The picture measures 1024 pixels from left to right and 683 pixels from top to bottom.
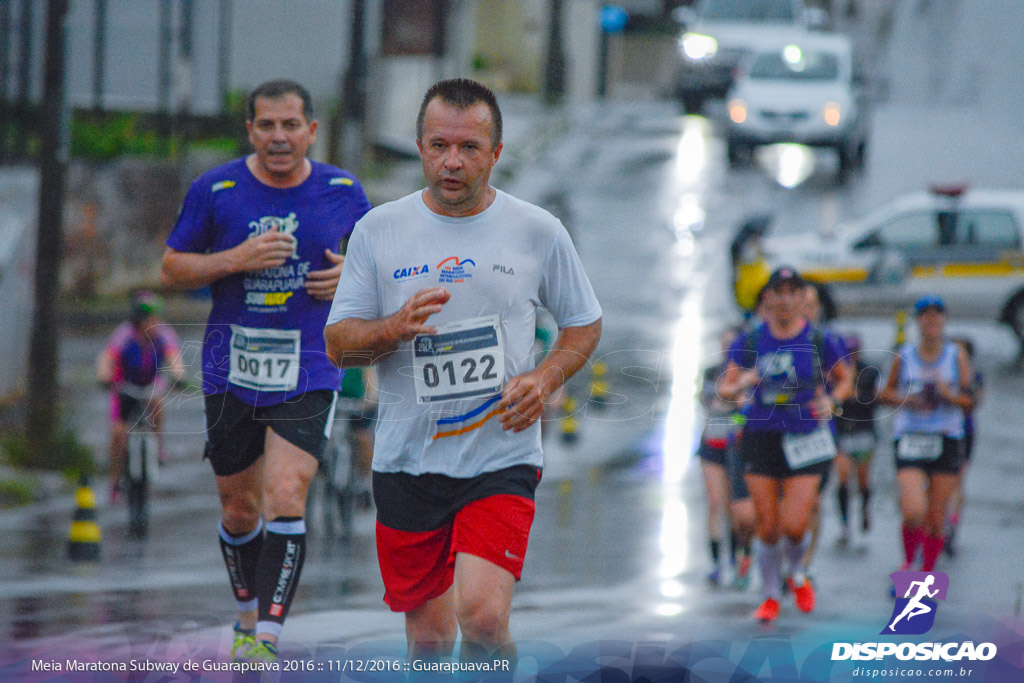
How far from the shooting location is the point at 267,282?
552cm

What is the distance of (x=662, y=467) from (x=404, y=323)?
10192 mm

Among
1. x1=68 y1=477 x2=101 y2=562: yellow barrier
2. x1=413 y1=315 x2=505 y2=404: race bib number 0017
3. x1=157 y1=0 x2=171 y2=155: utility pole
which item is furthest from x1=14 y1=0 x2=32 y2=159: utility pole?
x1=413 y1=315 x2=505 y2=404: race bib number 0017

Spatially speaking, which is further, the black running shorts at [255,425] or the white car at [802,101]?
the white car at [802,101]

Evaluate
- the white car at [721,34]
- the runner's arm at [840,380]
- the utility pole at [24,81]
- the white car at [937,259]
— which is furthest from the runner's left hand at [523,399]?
the white car at [721,34]

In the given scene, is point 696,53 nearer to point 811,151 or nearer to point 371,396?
point 811,151

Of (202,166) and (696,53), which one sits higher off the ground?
(696,53)

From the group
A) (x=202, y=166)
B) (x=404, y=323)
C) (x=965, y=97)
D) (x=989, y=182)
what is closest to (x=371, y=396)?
(x=404, y=323)

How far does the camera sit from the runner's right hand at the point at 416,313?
4.24 meters

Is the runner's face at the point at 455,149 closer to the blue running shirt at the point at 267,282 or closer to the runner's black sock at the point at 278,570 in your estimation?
the blue running shirt at the point at 267,282

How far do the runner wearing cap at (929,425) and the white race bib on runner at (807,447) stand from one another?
1022 mm

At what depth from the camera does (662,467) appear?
14.2 m

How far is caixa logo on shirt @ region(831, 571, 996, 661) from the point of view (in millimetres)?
5629

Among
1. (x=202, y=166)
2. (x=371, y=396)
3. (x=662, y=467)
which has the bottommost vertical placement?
(x=662, y=467)

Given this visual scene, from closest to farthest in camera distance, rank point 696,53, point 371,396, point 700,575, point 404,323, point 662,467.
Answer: point 404,323, point 700,575, point 371,396, point 662,467, point 696,53
